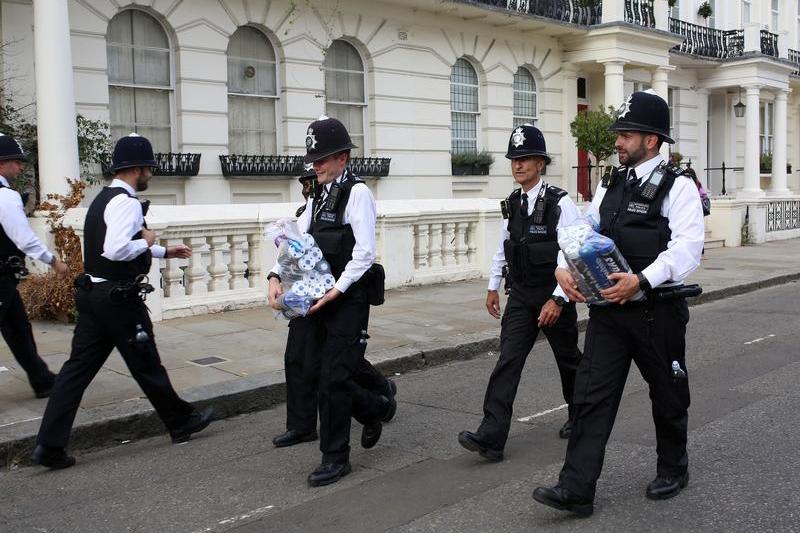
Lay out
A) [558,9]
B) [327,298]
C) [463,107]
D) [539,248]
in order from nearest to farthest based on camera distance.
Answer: [327,298], [539,248], [463,107], [558,9]

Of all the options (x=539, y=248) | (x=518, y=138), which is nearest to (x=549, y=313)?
(x=539, y=248)

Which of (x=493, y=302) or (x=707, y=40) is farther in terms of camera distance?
(x=707, y=40)

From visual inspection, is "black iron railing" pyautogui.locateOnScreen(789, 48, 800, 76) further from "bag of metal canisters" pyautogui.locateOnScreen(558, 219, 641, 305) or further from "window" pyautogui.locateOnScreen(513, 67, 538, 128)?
"bag of metal canisters" pyautogui.locateOnScreen(558, 219, 641, 305)

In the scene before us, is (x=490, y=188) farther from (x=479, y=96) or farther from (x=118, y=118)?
(x=118, y=118)

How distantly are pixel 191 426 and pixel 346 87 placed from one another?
40.0 ft

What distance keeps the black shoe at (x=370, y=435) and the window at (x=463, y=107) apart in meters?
14.3

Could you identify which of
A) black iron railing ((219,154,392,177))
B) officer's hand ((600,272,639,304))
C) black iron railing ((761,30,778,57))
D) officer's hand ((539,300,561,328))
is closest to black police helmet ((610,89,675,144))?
officer's hand ((600,272,639,304))

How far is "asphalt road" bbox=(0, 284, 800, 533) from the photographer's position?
443 cm

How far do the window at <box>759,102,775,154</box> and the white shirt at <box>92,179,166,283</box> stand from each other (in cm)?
2846

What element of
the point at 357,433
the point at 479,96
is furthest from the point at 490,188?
the point at 357,433

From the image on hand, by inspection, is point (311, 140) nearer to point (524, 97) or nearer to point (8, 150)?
point (8, 150)

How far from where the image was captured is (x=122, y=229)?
17.5ft

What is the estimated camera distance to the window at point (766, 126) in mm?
30234

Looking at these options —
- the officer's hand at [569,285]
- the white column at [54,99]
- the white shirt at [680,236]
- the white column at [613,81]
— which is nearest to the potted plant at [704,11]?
the white column at [613,81]
